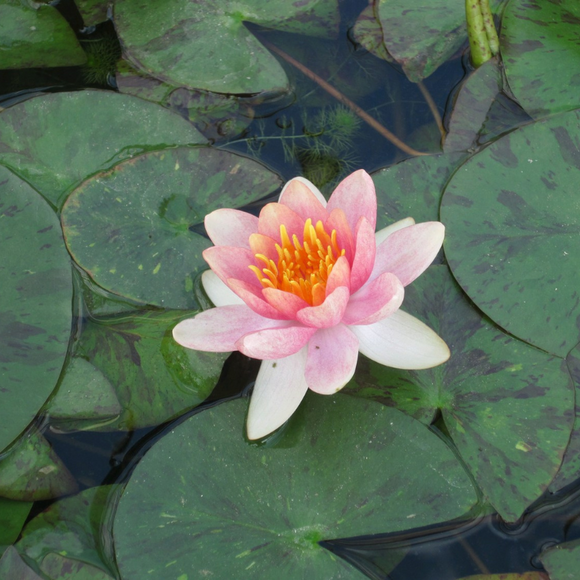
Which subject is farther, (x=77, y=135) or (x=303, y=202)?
(x=77, y=135)

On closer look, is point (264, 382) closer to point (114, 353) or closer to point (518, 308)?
point (114, 353)

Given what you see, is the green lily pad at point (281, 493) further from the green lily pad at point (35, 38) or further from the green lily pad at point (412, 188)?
the green lily pad at point (35, 38)

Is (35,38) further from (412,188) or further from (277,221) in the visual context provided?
(412,188)

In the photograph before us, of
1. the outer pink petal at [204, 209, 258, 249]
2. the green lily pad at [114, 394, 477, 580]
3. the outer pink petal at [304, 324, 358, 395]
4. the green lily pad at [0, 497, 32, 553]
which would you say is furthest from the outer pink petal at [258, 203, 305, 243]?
the green lily pad at [0, 497, 32, 553]

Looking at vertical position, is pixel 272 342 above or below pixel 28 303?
above

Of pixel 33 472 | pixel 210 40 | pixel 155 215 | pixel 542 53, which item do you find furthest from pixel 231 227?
pixel 542 53

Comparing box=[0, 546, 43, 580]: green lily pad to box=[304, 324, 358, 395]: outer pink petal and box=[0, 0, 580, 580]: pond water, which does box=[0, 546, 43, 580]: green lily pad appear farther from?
box=[304, 324, 358, 395]: outer pink petal

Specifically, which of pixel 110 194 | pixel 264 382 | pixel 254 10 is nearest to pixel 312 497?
pixel 264 382
